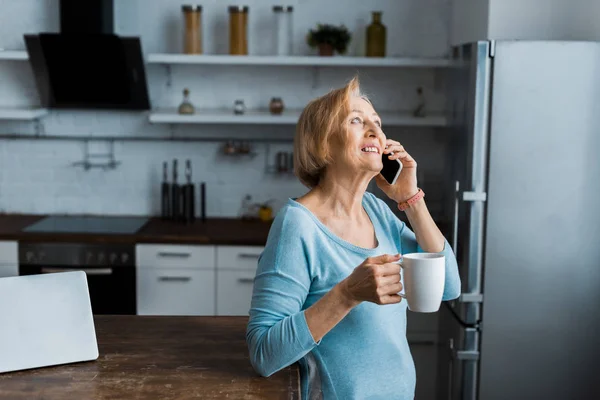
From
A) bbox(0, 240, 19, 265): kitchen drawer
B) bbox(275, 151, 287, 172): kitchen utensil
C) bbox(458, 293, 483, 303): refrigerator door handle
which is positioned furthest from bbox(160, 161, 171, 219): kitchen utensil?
bbox(458, 293, 483, 303): refrigerator door handle

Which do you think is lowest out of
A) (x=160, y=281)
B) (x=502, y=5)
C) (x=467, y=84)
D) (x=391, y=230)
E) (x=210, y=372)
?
(x=160, y=281)

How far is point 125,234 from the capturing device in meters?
4.10

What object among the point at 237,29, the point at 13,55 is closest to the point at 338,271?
the point at 237,29

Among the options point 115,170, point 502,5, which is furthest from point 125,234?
point 502,5

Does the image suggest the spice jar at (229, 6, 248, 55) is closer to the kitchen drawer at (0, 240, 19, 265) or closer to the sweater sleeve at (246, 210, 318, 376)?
the kitchen drawer at (0, 240, 19, 265)

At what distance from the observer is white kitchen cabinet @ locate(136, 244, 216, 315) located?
4.11 metres

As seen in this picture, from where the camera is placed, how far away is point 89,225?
4.39 meters

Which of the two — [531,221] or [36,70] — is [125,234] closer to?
[36,70]

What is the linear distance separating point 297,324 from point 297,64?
9.06 feet

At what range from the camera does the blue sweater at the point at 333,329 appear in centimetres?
175

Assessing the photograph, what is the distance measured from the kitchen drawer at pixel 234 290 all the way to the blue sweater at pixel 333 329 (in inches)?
88.7

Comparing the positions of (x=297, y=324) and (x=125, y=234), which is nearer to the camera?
(x=297, y=324)

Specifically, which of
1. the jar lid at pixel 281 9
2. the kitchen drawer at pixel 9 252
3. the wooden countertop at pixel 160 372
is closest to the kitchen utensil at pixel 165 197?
the kitchen drawer at pixel 9 252

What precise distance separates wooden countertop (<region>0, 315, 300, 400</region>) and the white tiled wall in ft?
8.63
